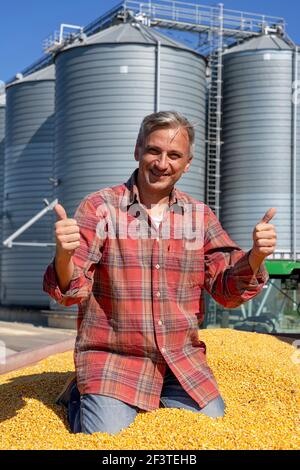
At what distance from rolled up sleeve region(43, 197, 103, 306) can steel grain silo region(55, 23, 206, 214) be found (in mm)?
12649

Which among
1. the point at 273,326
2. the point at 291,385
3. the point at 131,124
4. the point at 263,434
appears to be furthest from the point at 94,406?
the point at 131,124

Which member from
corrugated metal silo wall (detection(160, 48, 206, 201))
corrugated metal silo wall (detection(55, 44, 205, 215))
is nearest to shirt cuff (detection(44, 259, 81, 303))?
corrugated metal silo wall (detection(55, 44, 205, 215))

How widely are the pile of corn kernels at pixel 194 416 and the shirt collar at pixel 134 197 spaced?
1057 mm

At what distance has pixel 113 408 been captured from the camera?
3.25 metres

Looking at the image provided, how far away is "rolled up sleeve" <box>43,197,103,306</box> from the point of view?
306 cm

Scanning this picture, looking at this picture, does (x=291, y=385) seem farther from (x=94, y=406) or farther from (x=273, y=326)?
(x=273, y=326)

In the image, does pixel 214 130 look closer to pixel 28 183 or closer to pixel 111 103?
pixel 111 103

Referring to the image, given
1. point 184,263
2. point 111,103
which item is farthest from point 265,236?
point 111,103

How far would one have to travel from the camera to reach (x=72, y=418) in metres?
3.40

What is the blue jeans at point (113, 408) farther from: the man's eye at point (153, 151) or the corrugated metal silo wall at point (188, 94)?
the corrugated metal silo wall at point (188, 94)

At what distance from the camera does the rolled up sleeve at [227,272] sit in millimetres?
3350

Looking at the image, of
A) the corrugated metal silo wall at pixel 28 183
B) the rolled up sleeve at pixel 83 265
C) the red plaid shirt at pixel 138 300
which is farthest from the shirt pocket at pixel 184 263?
the corrugated metal silo wall at pixel 28 183

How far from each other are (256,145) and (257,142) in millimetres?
80
